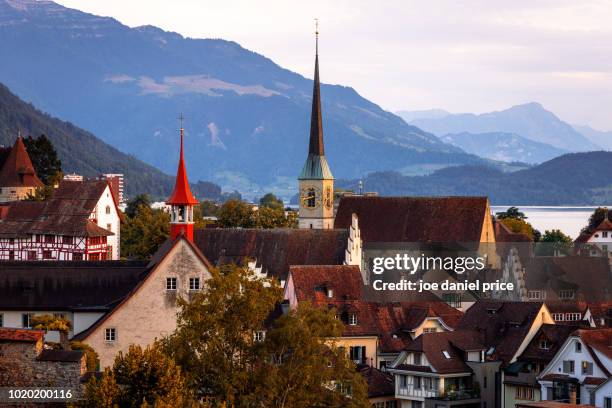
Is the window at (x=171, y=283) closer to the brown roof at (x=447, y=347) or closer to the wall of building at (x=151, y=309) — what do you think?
the wall of building at (x=151, y=309)

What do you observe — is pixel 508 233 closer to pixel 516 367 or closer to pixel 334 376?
pixel 516 367

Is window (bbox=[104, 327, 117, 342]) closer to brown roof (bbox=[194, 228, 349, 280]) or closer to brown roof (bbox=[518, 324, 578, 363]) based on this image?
brown roof (bbox=[518, 324, 578, 363])

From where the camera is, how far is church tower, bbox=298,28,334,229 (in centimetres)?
15162

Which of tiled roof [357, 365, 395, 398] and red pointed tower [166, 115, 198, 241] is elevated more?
red pointed tower [166, 115, 198, 241]

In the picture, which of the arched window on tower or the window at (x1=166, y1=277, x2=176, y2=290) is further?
the arched window on tower

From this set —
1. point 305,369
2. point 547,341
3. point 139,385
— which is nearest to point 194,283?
point 305,369

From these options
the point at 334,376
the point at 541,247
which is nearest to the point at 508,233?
the point at 541,247

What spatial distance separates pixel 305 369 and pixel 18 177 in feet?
352

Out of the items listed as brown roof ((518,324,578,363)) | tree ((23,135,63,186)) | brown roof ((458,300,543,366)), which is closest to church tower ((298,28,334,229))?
tree ((23,135,63,186))

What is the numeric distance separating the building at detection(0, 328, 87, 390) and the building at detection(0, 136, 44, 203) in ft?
379

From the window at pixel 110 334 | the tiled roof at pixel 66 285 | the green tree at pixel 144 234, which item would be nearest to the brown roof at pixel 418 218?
the green tree at pixel 144 234

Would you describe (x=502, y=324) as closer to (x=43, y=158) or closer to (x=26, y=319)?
(x=26, y=319)

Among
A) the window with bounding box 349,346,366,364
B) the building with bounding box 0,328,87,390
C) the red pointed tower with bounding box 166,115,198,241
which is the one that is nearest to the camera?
the building with bounding box 0,328,87,390

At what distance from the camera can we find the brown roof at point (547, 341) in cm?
8538
